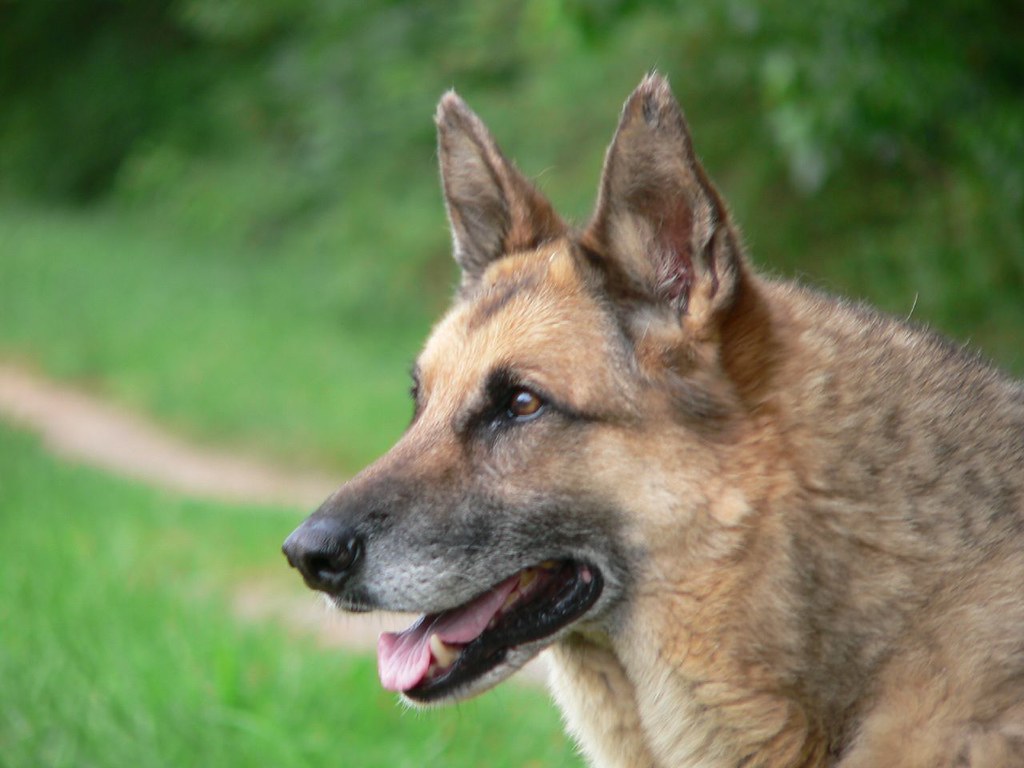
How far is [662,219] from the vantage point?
306 centimetres

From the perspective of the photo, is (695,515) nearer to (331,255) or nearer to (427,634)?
(427,634)

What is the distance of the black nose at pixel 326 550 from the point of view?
3.04m

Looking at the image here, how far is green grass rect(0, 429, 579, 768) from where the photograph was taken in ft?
14.2

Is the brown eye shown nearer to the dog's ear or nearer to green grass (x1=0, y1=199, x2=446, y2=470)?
the dog's ear

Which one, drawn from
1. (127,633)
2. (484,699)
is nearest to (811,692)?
(484,699)

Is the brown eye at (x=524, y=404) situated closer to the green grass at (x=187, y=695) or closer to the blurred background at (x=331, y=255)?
the blurred background at (x=331, y=255)

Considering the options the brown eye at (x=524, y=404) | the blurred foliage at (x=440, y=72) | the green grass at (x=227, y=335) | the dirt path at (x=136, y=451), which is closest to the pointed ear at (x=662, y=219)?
the brown eye at (x=524, y=404)

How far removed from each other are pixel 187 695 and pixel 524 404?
208 cm

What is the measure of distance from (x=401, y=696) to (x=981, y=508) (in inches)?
54.9

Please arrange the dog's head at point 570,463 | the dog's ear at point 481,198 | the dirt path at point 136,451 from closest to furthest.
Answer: the dog's head at point 570,463
the dog's ear at point 481,198
the dirt path at point 136,451

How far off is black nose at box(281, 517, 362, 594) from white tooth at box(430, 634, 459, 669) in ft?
0.89

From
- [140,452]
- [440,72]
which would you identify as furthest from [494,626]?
[440,72]

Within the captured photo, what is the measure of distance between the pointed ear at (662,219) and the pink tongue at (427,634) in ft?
2.54

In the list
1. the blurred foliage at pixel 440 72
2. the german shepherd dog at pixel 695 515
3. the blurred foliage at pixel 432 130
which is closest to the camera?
the german shepherd dog at pixel 695 515
